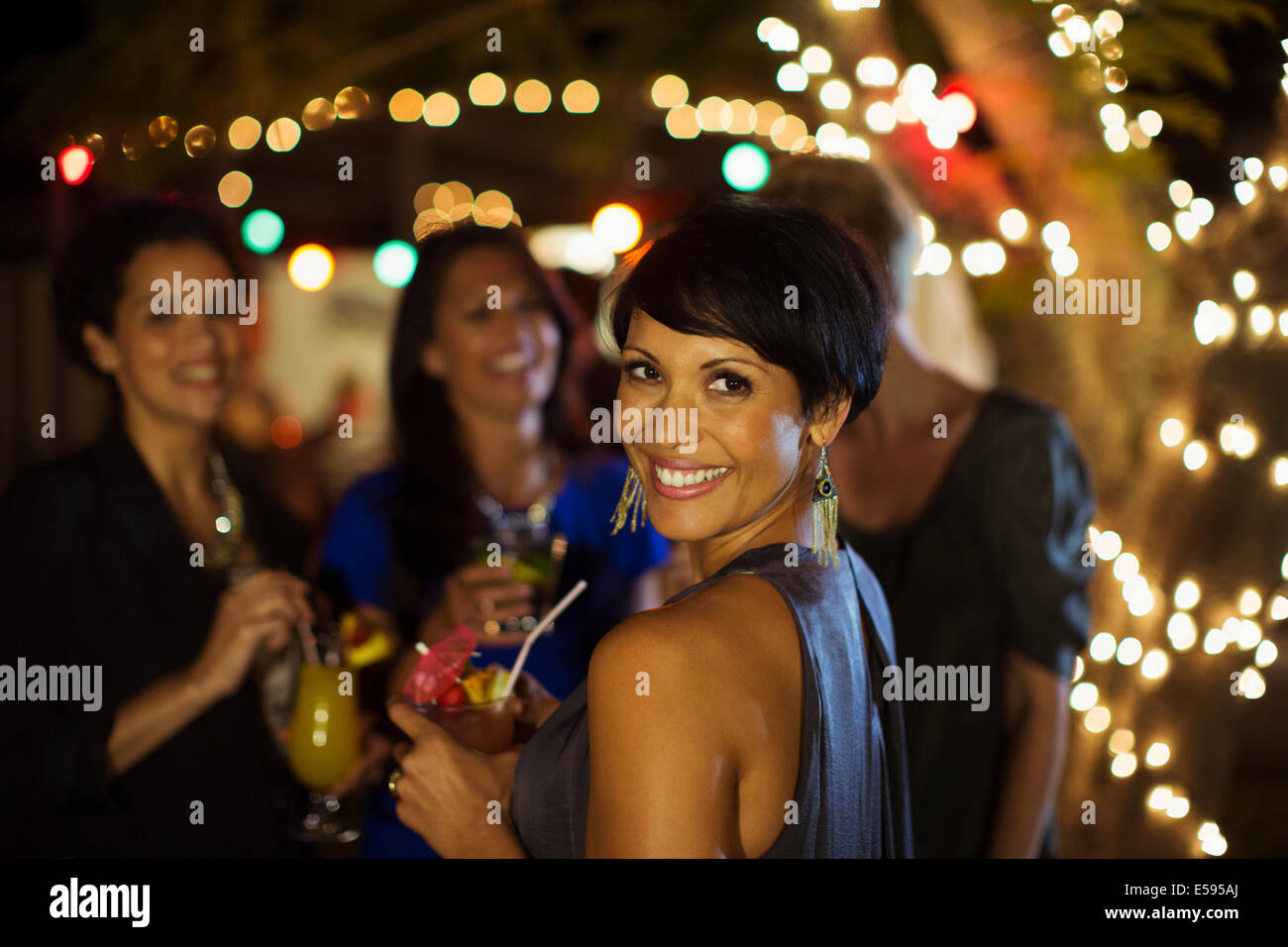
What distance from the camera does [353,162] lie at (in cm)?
612

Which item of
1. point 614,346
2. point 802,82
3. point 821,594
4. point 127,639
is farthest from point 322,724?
point 802,82

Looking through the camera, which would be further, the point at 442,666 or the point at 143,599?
the point at 143,599

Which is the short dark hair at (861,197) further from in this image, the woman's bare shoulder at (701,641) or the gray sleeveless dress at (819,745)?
the woman's bare shoulder at (701,641)

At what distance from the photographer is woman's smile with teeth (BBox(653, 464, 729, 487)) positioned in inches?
49.6

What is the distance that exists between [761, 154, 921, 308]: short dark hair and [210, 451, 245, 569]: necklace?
3.75ft

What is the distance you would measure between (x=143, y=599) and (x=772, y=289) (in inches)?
47.9

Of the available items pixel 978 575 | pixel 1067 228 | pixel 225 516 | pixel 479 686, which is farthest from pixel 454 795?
pixel 1067 228

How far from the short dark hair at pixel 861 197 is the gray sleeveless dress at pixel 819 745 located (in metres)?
0.65

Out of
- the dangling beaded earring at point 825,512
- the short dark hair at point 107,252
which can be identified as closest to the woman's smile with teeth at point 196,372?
the short dark hair at point 107,252

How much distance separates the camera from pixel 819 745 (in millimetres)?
1175

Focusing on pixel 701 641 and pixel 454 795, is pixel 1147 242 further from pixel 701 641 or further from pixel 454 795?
pixel 454 795

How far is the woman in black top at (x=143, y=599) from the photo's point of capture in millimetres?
1671

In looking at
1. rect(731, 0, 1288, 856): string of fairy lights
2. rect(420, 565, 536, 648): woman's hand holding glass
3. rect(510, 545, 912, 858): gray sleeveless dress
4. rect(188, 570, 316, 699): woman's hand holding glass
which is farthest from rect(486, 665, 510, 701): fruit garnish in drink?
rect(731, 0, 1288, 856): string of fairy lights
